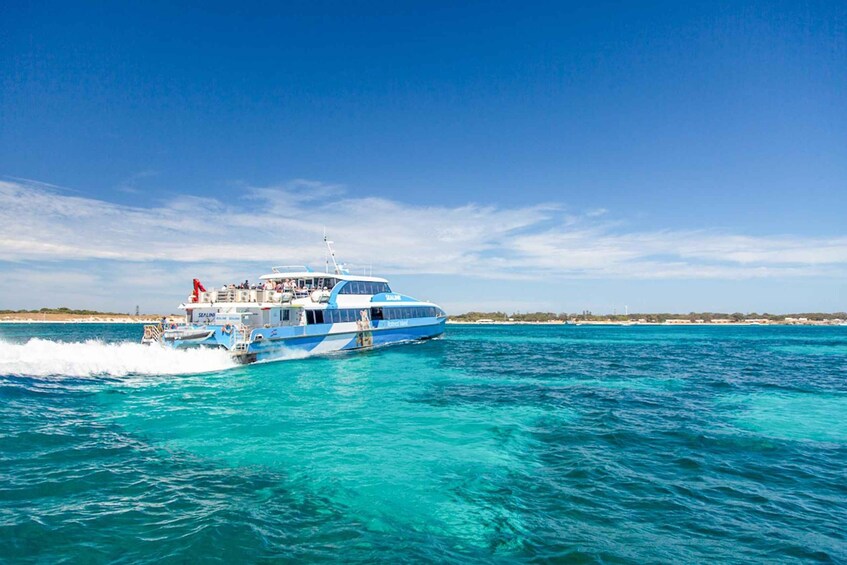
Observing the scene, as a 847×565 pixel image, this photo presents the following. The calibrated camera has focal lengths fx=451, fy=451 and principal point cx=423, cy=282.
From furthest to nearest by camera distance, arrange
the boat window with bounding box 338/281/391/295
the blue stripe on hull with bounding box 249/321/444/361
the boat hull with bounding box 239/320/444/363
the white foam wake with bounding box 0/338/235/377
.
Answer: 1. the boat window with bounding box 338/281/391/295
2. the blue stripe on hull with bounding box 249/321/444/361
3. the boat hull with bounding box 239/320/444/363
4. the white foam wake with bounding box 0/338/235/377

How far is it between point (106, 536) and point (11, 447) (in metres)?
7.08

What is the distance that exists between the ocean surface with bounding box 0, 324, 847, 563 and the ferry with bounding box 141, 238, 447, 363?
24.1ft

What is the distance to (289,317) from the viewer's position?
34.5m

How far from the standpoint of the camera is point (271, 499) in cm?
866

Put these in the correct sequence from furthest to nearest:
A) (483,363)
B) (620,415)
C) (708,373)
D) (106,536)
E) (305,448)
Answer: (483,363) < (708,373) < (620,415) < (305,448) < (106,536)

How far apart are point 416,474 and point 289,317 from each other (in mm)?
26283

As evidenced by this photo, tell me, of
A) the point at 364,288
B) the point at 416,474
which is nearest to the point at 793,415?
the point at 416,474

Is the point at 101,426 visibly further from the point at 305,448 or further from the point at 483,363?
the point at 483,363

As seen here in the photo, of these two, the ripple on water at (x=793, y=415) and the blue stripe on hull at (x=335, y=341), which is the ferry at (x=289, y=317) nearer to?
the blue stripe on hull at (x=335, y=341)

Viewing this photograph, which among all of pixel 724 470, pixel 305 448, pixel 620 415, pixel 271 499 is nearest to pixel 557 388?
pixel 620 415

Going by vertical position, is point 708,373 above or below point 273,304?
below

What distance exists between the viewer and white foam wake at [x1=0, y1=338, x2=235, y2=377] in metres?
25.3

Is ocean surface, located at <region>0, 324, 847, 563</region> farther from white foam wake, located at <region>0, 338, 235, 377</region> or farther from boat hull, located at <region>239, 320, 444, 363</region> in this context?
boat hull, located at <region>239, 320, 444, 363</region>

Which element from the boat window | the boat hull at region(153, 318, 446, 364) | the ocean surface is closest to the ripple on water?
the ocean surface
